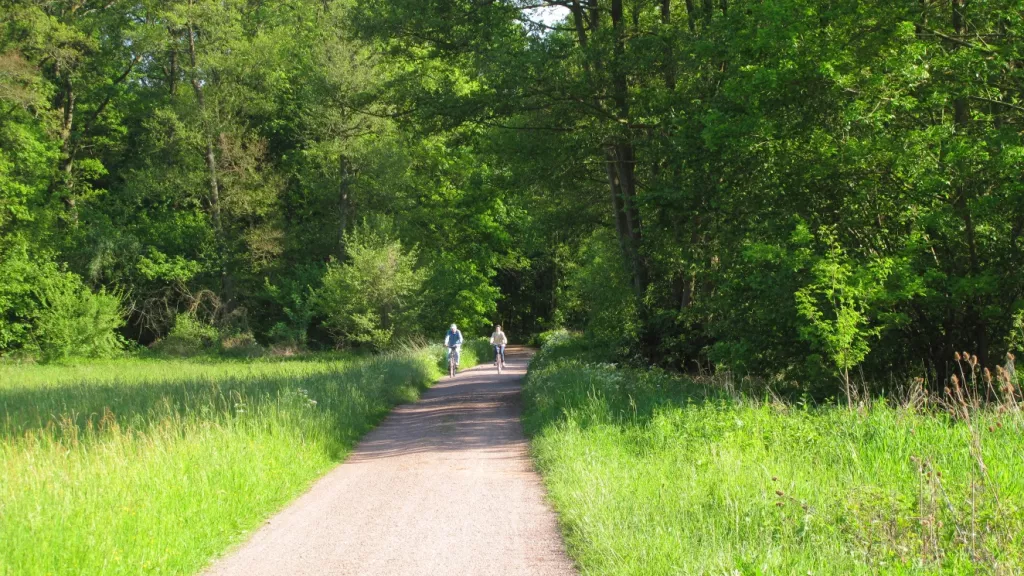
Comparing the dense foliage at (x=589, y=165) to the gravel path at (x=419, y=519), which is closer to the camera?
the gravel path at (x=419, y=519)

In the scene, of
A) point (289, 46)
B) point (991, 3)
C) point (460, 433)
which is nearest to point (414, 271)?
point (289, 46)

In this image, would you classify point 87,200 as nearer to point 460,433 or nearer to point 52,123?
point 52,123

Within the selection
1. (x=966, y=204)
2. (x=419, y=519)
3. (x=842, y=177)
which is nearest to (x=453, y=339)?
(x=842, y=177)

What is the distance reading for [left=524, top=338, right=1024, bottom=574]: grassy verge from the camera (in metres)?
5.34

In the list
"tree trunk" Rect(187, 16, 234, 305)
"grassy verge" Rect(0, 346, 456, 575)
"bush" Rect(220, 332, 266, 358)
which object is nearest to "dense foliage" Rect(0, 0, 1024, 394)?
"tree trunk" Rect(187, 16, 234, 305)

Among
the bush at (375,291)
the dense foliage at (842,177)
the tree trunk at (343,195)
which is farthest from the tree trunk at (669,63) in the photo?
the tree trunk at (343,195)

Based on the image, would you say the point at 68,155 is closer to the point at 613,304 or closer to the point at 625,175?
the point at 613,304

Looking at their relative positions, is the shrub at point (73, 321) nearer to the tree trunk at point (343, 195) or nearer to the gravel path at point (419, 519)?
the tree trunk at point (343, 195)

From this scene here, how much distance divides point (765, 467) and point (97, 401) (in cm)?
1514

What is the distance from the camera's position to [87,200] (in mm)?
46031

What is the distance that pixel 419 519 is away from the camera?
26.0ft

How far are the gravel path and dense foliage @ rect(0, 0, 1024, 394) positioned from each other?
528 cm

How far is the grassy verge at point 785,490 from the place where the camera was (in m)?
5.34

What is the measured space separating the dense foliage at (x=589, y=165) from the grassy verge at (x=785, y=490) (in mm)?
3254
